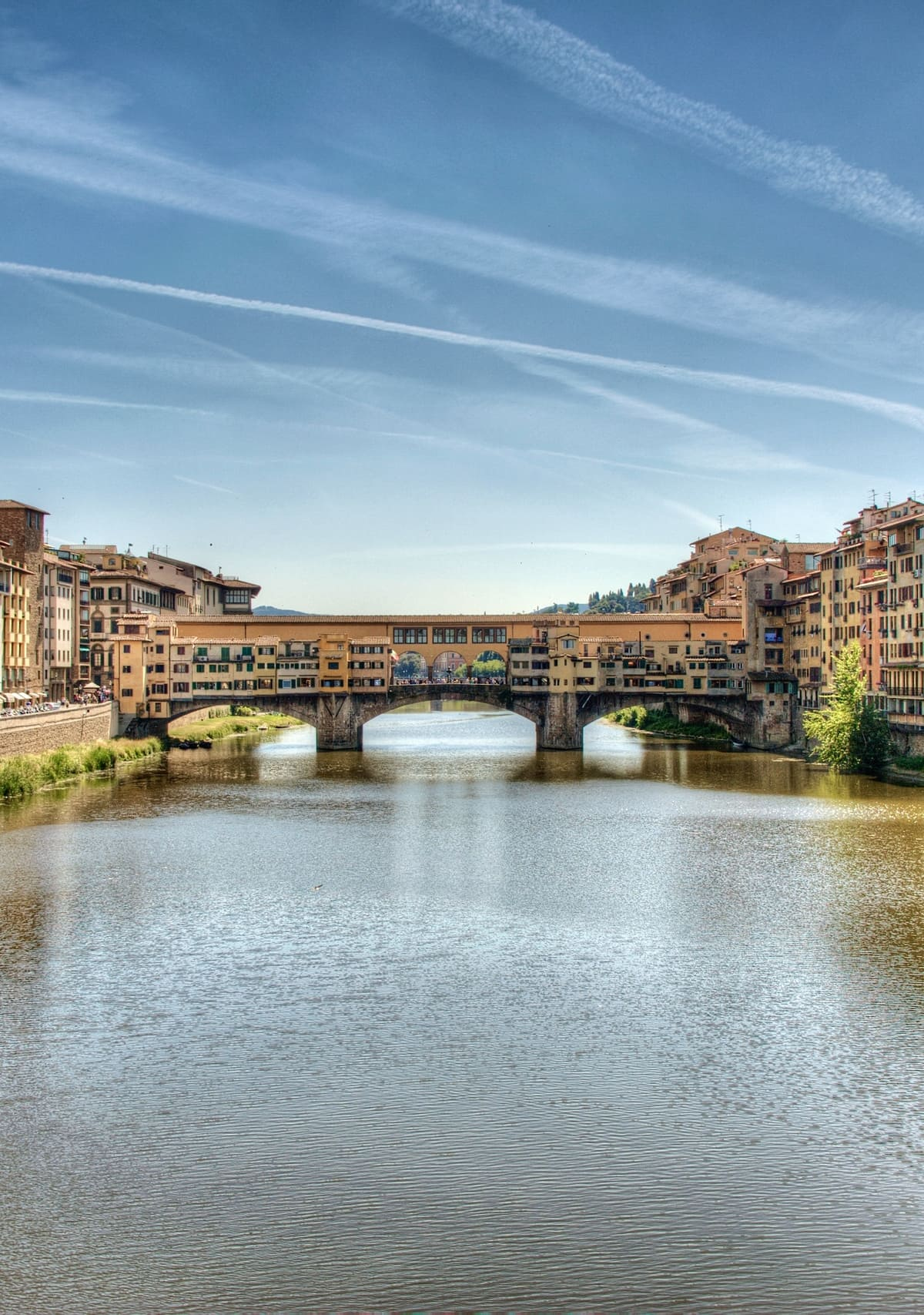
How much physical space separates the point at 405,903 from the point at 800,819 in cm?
1865

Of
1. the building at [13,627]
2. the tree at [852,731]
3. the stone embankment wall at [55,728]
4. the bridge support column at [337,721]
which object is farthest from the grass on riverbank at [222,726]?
the tree at [852,731]

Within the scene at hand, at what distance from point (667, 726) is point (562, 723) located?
1785 cm

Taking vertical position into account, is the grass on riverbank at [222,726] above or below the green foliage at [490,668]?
below

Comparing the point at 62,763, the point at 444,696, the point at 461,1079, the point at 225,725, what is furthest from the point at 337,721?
the point at 461,1079

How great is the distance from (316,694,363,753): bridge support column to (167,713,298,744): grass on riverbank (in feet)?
22.8

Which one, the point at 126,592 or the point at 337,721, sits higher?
the point at 126,592

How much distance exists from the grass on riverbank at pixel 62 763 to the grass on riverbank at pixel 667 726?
2929 cm

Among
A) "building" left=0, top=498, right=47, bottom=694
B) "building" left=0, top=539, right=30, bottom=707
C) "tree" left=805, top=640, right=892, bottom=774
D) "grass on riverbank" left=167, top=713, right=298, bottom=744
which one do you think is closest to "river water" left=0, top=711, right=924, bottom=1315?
"tree" left=805, top=640, right=892, bottom=774

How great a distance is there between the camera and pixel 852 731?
55.4 m

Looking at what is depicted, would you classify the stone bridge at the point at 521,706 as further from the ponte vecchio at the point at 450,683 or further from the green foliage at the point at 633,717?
the green foliage at the point at 633,717

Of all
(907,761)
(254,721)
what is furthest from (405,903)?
(254,721)

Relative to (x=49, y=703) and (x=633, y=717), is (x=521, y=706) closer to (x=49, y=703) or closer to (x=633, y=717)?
(x=633, y=717)

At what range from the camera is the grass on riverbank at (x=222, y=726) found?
249 ft

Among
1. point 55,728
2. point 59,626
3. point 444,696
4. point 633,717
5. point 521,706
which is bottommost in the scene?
point 633,717
